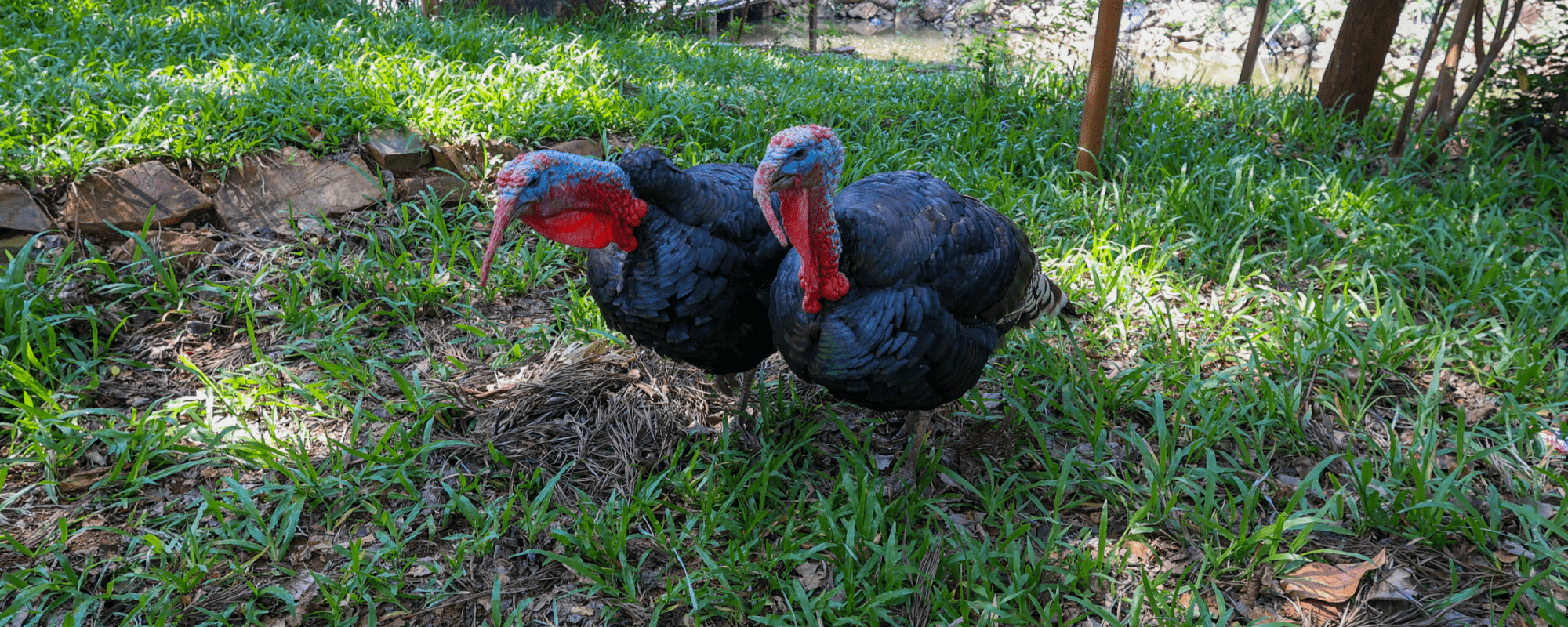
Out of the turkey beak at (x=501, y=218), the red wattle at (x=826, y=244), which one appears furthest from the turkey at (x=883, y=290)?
the turkey beak at (x=501, y=218)

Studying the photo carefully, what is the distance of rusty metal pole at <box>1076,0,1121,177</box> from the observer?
3.27 meters

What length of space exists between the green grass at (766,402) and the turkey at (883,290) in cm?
44

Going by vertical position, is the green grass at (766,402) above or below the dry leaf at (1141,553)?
above

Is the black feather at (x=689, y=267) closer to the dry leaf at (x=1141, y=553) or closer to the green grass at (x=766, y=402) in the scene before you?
the green grass at (x=766, y=402)

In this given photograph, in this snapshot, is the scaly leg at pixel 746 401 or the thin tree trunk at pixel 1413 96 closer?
the scaly leg at pixel 746 401

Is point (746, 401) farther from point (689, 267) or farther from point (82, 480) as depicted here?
point (82, 480)

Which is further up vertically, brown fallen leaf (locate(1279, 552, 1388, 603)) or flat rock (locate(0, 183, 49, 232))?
flat rock (locate(0, 183, 49, 232))

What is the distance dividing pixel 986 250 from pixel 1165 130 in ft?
9.27

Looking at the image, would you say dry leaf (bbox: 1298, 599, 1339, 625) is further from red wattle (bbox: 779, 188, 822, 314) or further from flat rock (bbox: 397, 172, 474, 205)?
flat rock (bbox: 397, 172, 474, 205)

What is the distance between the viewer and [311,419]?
8.15 ft

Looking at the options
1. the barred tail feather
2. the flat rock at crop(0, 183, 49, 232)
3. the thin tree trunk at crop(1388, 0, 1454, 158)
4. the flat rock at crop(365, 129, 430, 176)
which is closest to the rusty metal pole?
the barred tail feather

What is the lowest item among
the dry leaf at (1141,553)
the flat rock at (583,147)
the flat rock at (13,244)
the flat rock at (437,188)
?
the dry leaf at (1141,553)

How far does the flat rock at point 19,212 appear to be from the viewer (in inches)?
109

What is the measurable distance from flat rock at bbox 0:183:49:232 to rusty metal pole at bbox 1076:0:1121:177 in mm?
4049
